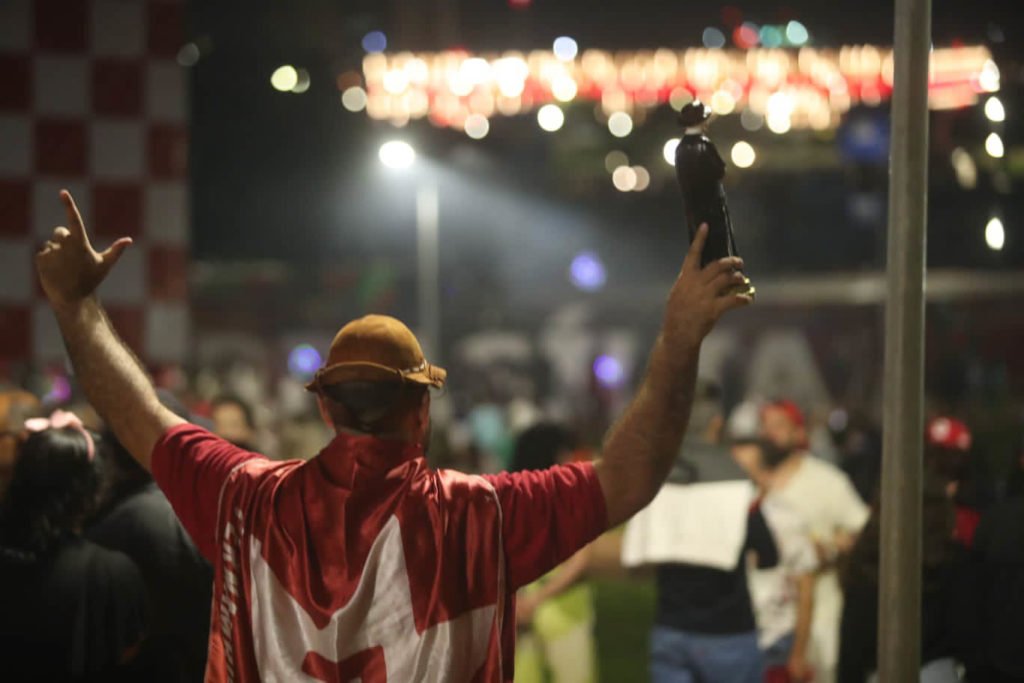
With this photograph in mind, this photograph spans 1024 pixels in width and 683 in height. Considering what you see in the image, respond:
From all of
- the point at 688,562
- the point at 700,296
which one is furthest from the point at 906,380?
the point at 688,562

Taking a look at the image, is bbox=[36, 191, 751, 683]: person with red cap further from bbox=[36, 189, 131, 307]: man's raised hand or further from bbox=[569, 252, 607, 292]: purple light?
bbox=[569, 252, 607, 292]: purple light

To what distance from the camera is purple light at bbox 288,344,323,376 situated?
30.0 meters

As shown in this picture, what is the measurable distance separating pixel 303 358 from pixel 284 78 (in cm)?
1485

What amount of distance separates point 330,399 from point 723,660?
342 centimetres

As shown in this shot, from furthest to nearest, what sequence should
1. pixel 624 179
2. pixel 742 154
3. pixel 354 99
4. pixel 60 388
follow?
pixel 624 179
pixel 742 154
pixel 354 99
pixel 60 388

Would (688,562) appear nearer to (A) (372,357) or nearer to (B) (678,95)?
(A) (372,357)

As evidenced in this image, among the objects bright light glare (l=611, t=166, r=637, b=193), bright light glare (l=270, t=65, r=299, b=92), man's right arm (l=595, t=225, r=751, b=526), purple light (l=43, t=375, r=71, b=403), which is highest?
bright light glare (l=611, t=166, r=637, b=193)

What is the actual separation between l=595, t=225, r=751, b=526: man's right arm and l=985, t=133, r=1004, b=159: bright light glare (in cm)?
378

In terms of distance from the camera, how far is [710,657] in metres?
5.59

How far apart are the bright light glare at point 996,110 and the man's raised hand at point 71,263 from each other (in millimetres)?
4425

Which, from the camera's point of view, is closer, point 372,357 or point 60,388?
point 372,357

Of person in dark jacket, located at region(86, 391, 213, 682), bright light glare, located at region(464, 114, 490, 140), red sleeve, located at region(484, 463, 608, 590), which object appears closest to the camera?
red sleeve, located at region(484, 463, 608, 590)

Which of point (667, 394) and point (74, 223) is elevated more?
point (74, 223)

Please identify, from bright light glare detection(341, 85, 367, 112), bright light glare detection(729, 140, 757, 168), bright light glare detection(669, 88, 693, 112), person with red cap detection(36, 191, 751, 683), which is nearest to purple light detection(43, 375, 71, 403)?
person with red cap detection(36, 191, 751, 683)
